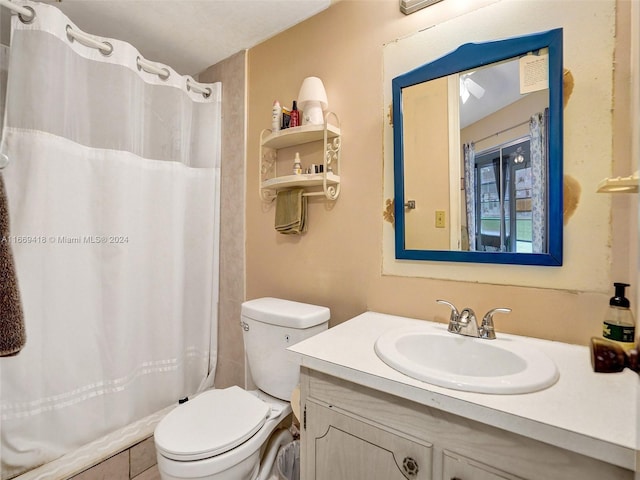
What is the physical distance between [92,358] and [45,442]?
1.13ft

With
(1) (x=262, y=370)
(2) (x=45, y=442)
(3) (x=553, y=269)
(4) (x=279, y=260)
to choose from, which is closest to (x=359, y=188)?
(4) (x=279, y=260)

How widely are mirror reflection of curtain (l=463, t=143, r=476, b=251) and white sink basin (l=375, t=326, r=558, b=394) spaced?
1.11 ft

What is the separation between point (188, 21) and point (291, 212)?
108 cm

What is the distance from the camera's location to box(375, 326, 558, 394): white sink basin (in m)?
0.69

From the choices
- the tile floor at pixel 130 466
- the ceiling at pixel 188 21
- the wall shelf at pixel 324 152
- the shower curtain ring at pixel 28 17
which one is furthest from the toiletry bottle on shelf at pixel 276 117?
the tile floor at pixel 130 466

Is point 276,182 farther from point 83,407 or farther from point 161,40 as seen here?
point 83,407

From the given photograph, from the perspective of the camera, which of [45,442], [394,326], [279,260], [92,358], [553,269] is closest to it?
[553,269]

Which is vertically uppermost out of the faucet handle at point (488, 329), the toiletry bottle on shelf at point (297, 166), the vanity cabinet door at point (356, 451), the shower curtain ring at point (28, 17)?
the shower curtain ring at point (28, 17)

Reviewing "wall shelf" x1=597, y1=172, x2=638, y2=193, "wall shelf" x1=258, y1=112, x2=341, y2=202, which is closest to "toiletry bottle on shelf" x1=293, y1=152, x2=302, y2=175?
"wall shelf" x1=258, y1=112, x2=341, y2=202

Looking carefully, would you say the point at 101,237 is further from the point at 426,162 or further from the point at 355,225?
the point at 426,162

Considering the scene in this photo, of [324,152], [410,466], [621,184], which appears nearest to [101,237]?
[324,152]

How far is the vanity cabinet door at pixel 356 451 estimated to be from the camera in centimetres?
74

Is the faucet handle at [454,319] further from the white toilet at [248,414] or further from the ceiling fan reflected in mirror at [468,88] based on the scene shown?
the ceiling fan reflected in mirror at [468,88]

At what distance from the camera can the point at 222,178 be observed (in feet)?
6.49
